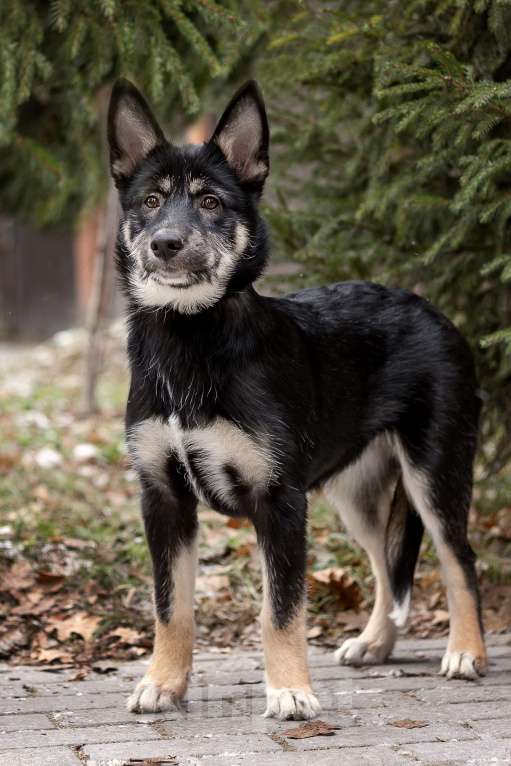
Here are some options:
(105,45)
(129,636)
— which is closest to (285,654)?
(129,636)

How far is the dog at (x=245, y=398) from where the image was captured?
3832 millimetres

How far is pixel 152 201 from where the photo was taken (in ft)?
12.9

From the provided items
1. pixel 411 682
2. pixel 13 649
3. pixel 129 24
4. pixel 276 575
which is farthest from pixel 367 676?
pixel 129 24

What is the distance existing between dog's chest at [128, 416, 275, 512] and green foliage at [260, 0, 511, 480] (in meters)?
1.17

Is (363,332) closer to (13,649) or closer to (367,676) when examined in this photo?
(367,676)

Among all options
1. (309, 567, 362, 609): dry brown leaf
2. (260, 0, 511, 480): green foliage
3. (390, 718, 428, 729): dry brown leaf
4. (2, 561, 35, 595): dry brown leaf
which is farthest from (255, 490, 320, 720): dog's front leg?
(2, 561, 35, 595): dry brown leaf

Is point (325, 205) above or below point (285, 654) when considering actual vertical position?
above

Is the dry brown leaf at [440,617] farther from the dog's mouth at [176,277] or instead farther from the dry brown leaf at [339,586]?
the dog's mouth at [176,277]

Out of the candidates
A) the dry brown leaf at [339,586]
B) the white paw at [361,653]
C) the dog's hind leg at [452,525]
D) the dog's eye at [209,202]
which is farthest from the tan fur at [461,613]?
the dog's eye at [209,202]

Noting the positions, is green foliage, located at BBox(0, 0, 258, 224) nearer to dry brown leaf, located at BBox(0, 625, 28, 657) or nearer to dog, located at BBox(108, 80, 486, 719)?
dog, located at BBox(108, 80, 486, 719)

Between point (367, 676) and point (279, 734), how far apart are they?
962mm

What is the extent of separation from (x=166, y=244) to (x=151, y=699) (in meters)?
1.60

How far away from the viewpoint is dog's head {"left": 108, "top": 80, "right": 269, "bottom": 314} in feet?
12.4

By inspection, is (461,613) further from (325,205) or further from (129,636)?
(325,205)
